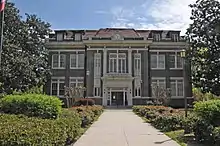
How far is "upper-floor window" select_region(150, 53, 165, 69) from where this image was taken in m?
43.8

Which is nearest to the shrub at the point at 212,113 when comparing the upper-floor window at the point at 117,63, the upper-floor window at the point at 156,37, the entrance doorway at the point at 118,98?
the entrance doorway at the point at 118,98

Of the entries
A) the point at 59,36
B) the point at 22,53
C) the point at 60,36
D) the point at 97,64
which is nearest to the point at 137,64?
the point at 97,64

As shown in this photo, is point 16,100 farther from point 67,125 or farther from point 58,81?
point 58,81

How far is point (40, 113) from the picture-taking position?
501 inches

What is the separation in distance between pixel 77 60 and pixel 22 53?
10088 millimetres

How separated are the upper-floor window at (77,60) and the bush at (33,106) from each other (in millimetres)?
→ 30686

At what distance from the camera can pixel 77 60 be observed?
145ft

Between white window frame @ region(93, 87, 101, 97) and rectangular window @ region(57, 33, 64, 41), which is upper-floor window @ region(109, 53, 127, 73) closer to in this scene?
white window frame @ region(93, 87, 101, 97)

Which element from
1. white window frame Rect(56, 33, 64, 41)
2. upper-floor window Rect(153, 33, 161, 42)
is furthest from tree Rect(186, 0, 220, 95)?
white window frame Rect(56, 33, 64, 41)

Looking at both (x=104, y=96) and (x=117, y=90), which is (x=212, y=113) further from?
(x=117, y=90)

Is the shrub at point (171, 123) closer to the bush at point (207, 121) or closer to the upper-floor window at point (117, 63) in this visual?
the bush at point (207, 121)

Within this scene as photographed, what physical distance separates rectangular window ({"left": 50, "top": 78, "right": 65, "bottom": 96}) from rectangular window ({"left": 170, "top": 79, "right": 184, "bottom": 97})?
16223 millimetres

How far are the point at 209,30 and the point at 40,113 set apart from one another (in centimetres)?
2881

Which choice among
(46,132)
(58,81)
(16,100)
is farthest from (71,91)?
(46,132)
